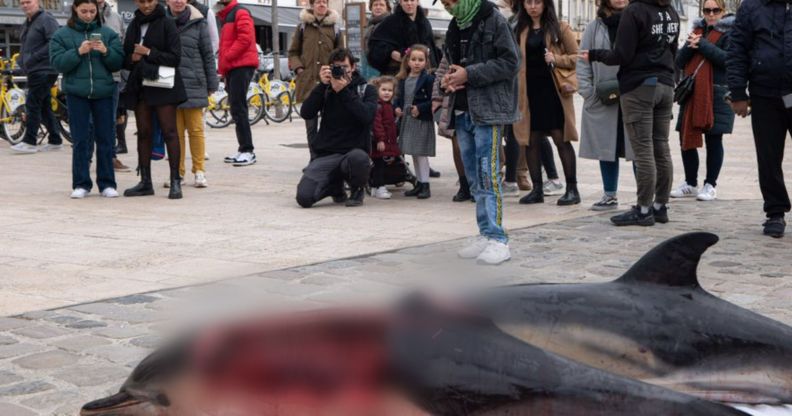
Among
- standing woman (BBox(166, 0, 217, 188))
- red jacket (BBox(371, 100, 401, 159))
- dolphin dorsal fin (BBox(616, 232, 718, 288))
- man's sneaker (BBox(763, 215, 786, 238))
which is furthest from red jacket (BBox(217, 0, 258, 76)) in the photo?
dolphin dorsal fin (BBox(616, 232, 718, 288))

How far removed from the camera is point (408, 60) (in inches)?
416

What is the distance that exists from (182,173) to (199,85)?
3.34 ft

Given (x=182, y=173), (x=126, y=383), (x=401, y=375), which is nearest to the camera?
(x=401, y=375)

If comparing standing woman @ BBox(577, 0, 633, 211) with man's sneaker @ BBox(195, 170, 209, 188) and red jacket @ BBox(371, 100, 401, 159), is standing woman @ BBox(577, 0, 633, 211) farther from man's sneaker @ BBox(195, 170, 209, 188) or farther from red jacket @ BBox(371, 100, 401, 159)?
man's sneaker @ BBox(195, 170, 209, 188)

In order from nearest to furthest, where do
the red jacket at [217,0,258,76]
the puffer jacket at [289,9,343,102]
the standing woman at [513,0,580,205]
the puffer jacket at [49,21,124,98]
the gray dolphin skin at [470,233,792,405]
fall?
the gray dolphin skin at [470,233,792,405]
the standing woman at [513,0,580,205]
the puffer jacket at [49,21,124,98]
the puffer jacket at [289,9,343,102]
the red jacket at [217,0,258,76]

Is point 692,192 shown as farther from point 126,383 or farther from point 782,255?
point 126,383

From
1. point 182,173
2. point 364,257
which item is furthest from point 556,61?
point 182,173

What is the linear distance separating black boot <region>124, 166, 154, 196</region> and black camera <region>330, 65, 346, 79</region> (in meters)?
2.17

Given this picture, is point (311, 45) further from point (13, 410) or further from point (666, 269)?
point (666, 269)

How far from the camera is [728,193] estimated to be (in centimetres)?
1072

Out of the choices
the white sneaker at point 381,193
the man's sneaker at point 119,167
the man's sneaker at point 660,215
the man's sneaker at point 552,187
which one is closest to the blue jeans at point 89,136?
the man's sneaker at point 119,167

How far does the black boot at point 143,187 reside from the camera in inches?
416

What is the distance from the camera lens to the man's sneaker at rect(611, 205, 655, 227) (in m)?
8.49

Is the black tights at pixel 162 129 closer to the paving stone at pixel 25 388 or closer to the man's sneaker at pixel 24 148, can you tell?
the man's sneaker at pixel 24 148
